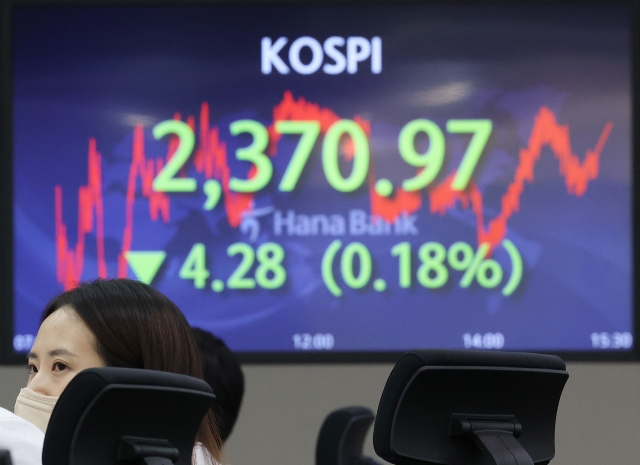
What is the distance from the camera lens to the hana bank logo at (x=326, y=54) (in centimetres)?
A: 370

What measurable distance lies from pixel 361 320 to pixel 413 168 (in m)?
0.52

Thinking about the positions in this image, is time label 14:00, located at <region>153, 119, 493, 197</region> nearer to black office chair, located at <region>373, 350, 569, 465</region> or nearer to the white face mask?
the white face mask

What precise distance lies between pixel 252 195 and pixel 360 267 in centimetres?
42

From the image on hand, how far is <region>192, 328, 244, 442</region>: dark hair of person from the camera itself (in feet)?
8.94

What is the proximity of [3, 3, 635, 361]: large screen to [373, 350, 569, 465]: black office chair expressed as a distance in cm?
213

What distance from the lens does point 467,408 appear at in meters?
1.40

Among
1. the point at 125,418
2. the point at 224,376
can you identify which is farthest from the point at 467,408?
the point at 224,376

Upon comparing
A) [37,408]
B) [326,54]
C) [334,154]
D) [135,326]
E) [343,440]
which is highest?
[326,54]

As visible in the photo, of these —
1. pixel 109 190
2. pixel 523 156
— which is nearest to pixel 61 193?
pixel 109 190

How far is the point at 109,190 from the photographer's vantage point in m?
3.65

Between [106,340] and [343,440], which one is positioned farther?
[343,440]

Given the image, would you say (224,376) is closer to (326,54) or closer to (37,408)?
(37,408)

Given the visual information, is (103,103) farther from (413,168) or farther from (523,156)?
(523,156)

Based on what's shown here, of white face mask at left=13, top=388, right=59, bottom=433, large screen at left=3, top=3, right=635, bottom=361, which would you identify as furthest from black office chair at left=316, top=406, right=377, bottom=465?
white face mask at left=13, top=388, right=59, bottom=433
